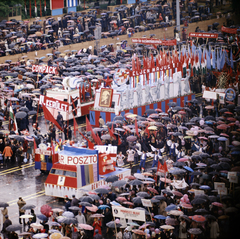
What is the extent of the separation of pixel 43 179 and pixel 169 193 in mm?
8056

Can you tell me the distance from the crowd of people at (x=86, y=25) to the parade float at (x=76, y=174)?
28.3 metres

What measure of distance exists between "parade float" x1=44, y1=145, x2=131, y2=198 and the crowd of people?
28308 mm

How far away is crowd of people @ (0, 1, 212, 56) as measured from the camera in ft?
167

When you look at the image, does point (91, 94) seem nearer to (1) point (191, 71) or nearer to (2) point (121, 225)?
(1) point (191, 71)

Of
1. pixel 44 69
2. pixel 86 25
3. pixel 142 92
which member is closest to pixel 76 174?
pixel 142 92

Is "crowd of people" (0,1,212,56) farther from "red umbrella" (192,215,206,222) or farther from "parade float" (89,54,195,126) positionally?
"red umbrella" (192,215,206,222)

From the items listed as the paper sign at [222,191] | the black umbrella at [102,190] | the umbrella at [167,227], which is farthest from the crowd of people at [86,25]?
the umbrella at [167,227]

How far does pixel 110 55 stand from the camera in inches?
1981

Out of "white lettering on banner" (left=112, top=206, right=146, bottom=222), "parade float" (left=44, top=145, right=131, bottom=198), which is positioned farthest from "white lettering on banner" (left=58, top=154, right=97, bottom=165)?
"white lettering on banner" (left=112, top=206, right=146, bottom=222)

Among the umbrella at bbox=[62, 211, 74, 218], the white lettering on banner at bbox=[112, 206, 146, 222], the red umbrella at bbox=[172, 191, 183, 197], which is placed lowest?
the umbrella at bbox=[62, 211, 74, 218]

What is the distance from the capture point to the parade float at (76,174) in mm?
21734

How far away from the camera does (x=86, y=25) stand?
56.9 m

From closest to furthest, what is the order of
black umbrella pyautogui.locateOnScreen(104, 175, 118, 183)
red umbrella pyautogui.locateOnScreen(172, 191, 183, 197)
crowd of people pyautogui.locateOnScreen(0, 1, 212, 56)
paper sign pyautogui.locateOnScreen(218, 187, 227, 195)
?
paper sign pyautogui.locateOnScreen(218, 187, 227, 195) < red umbrella pyautogui.locateOnScreen(172, 191, 183, 197) < black umbrella pyautogui.locateOnScreen(104, 175, 118, 183) < crowd of people pyautogui.locateOnScreen(0, 1, 212, 56)

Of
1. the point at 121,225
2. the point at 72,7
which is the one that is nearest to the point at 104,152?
the point at 121,225
